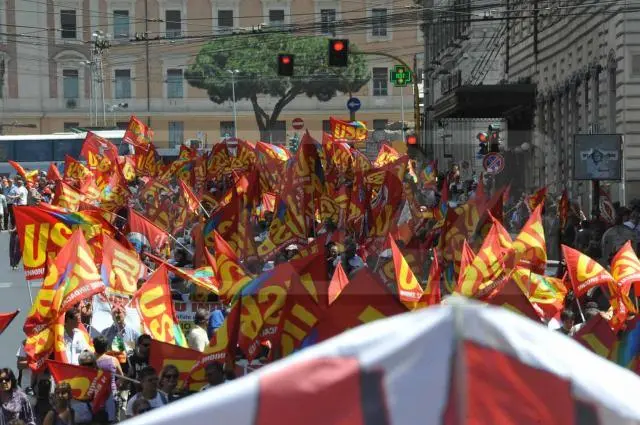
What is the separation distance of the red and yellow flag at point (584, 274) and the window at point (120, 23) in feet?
192

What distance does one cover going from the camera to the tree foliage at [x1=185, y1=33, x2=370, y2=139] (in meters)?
68.9

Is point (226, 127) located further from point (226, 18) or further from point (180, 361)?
point (180, 361)

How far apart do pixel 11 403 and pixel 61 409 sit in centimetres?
42

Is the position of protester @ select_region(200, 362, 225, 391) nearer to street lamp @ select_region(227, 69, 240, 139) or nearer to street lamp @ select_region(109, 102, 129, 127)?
street lamp @ select_region(227, 69, 240, 139)

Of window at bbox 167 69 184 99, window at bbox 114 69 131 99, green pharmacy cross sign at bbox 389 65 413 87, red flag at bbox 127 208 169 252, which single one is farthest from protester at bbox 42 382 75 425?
window at bbox 167 69 184 99

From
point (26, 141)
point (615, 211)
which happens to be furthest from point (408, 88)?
point (615, 211)

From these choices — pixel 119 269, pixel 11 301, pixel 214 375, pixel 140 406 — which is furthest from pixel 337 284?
pixel 11 301

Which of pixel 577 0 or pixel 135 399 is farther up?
pixel 577 0

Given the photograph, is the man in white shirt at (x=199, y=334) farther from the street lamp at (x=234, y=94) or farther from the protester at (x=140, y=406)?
the street lamp at (x=234, y=94)

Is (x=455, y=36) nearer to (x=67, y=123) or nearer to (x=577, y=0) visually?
(x=577, y=0)

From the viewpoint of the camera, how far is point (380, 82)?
78625 mm

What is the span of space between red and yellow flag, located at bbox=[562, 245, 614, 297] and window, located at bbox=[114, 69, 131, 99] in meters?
65.3

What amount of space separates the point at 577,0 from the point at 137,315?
21935 mm

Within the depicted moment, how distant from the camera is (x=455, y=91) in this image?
38000 mm
